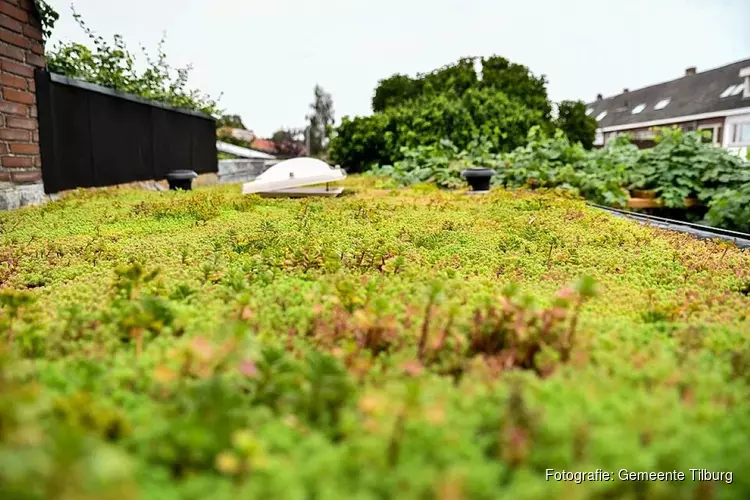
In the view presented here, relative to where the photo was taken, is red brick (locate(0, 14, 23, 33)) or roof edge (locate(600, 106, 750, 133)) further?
roof edge (locate(600, 106, 750, 133))

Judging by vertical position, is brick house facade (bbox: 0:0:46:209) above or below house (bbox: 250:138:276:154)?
below

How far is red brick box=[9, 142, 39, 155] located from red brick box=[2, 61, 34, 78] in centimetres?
70

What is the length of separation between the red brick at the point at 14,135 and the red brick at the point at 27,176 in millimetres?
328

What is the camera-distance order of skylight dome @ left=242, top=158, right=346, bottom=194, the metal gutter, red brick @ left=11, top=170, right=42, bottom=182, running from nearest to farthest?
the metal gutter < red brick @ left=11, top=170, right=42, bottom=182 < skylight dome @ left=242, top=158, right=346, bottom=194

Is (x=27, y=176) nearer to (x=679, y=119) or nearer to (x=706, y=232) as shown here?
(x=706, y=232)

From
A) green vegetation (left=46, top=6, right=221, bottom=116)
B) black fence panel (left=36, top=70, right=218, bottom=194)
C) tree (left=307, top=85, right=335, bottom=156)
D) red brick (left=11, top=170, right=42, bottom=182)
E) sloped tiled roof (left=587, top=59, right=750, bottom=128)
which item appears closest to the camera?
red brick (left=11, top=170, right=42, bottom=182)

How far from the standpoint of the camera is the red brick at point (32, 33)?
571 centimetres

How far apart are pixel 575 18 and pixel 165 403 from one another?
14.5 meters

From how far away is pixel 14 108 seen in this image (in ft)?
18.1

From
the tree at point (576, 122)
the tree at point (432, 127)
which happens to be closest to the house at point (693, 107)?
the tree at point (576, 122)

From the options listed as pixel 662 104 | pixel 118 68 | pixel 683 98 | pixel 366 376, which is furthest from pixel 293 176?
pixel 662 104

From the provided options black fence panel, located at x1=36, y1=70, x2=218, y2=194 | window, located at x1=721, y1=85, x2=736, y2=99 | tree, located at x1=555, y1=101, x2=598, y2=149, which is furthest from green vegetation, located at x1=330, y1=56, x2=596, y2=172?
window, located at x1=721, y1=85, x2=736, y2=99

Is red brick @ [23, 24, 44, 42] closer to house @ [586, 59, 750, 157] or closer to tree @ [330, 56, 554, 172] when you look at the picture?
tree @ [330, 56, 554, 172]

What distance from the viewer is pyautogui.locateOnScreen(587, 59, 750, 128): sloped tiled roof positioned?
2819 centimetres
